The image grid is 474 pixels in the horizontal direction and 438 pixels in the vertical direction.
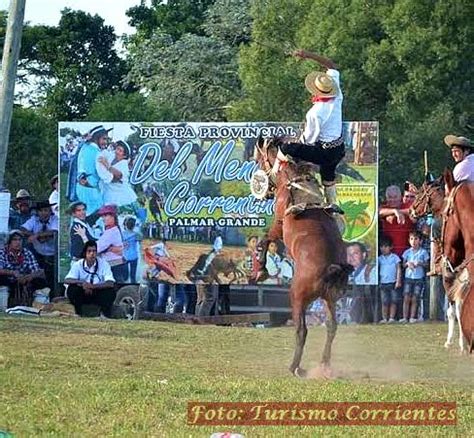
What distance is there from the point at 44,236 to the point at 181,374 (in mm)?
10000

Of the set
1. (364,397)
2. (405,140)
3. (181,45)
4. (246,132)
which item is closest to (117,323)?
(246,132)

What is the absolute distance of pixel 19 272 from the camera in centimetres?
2225

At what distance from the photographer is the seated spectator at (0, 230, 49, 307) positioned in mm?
22031

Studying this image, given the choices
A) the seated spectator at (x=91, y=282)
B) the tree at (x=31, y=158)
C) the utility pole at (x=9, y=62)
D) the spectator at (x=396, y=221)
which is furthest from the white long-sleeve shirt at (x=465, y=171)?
the tree at (x=31, y=158)

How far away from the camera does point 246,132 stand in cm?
2259

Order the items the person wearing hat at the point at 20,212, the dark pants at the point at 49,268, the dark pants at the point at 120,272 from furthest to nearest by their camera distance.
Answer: the person wearing hat at the point at 20,212, the dark pants at the point at 49,268, the dark pants at the point at 120,272

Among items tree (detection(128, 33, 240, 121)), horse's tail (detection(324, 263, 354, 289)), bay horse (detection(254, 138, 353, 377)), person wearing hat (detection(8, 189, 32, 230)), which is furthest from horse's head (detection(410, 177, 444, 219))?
tree (detection(128, 33, 240, 121))

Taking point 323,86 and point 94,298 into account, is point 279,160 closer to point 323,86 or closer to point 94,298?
point 323,86

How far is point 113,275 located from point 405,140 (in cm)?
878

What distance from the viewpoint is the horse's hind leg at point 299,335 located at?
548 inches

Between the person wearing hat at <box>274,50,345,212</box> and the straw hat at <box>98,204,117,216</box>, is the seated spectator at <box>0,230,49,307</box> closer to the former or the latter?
the straw hat at <box>98,204,117,216</box>

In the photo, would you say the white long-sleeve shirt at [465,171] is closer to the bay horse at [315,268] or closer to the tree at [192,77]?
the bay horse at [315,268]

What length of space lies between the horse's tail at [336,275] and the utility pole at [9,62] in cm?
670

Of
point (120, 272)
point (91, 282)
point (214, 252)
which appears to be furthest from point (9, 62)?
point (214, 252)
